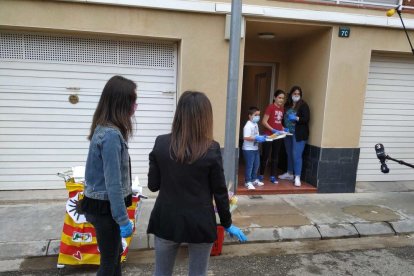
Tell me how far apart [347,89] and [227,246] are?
139 inches

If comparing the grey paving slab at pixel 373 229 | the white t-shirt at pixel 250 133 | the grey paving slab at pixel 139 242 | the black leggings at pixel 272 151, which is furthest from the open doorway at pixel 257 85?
the grey paving slab at pixel 139 242

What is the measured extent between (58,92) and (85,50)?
805 millimetres

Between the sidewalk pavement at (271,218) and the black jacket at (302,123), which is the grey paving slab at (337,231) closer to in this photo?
the sidewalk pavement at (271,218)

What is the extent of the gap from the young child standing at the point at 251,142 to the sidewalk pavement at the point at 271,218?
46 centimetres

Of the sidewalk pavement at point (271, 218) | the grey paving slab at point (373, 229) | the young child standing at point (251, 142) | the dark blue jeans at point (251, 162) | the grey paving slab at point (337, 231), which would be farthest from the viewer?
the dark blue jeans at point (251, 162)

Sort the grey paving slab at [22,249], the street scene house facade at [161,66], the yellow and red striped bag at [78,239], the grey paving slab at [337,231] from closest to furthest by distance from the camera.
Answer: the yellow and red striped bag at [78,239] < the grey paving slab at [22,249] < the grey paving slab at [337,231] < the street scene house facade at [161,66]

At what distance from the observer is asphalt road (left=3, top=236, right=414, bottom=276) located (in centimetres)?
353

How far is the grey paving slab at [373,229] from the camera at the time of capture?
15.1 feet

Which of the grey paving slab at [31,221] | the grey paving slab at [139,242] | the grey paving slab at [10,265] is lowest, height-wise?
the grey paving slab at [10,265]

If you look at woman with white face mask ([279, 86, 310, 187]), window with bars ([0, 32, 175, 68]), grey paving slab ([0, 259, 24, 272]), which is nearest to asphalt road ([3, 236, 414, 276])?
grey paving slab ([0, 259, 24, 272])

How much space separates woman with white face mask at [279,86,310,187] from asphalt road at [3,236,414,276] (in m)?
1.97

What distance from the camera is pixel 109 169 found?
2176 mm

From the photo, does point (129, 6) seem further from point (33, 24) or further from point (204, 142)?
point (204, 142)

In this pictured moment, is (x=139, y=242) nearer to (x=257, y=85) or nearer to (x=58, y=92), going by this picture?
(x=58, y=92)
